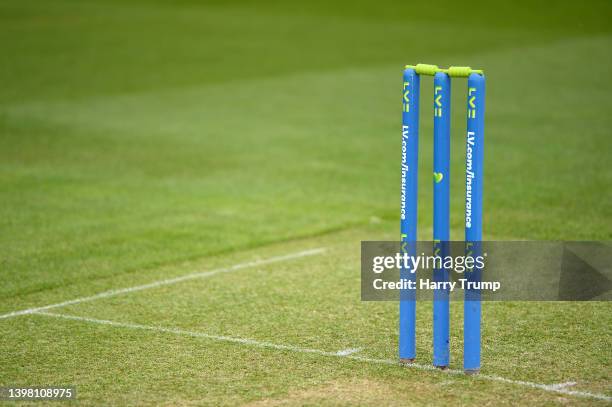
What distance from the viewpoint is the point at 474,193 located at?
21.4ft

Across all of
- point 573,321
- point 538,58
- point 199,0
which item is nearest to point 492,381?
point 573,321

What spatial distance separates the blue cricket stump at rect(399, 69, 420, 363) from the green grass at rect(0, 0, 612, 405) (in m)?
0.38

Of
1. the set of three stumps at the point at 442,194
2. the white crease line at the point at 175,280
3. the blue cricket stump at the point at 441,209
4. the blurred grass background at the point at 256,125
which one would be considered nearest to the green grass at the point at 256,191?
the blurred grass background at the point at 256,125

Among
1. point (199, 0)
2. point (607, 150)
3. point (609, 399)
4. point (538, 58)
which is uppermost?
point (199, 0)

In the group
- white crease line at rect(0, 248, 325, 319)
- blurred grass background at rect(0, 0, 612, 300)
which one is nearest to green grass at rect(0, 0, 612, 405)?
blurred grass background at rect(0, 0, 612, 300)

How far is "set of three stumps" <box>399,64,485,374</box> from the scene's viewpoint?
6.49m

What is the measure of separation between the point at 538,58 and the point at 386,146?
12211 mm

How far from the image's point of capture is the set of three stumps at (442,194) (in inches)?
256

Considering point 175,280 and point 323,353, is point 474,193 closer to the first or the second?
point 323,353

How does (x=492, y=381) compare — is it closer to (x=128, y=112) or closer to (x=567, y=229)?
(x=567, y=229)

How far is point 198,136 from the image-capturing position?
1806 centimetres

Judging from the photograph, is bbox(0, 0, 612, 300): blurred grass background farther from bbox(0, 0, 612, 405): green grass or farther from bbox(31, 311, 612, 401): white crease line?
bbox(31, 311, 612, 401): white crease line

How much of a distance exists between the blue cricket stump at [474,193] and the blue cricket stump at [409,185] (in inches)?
16.6

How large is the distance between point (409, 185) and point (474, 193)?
52cm
